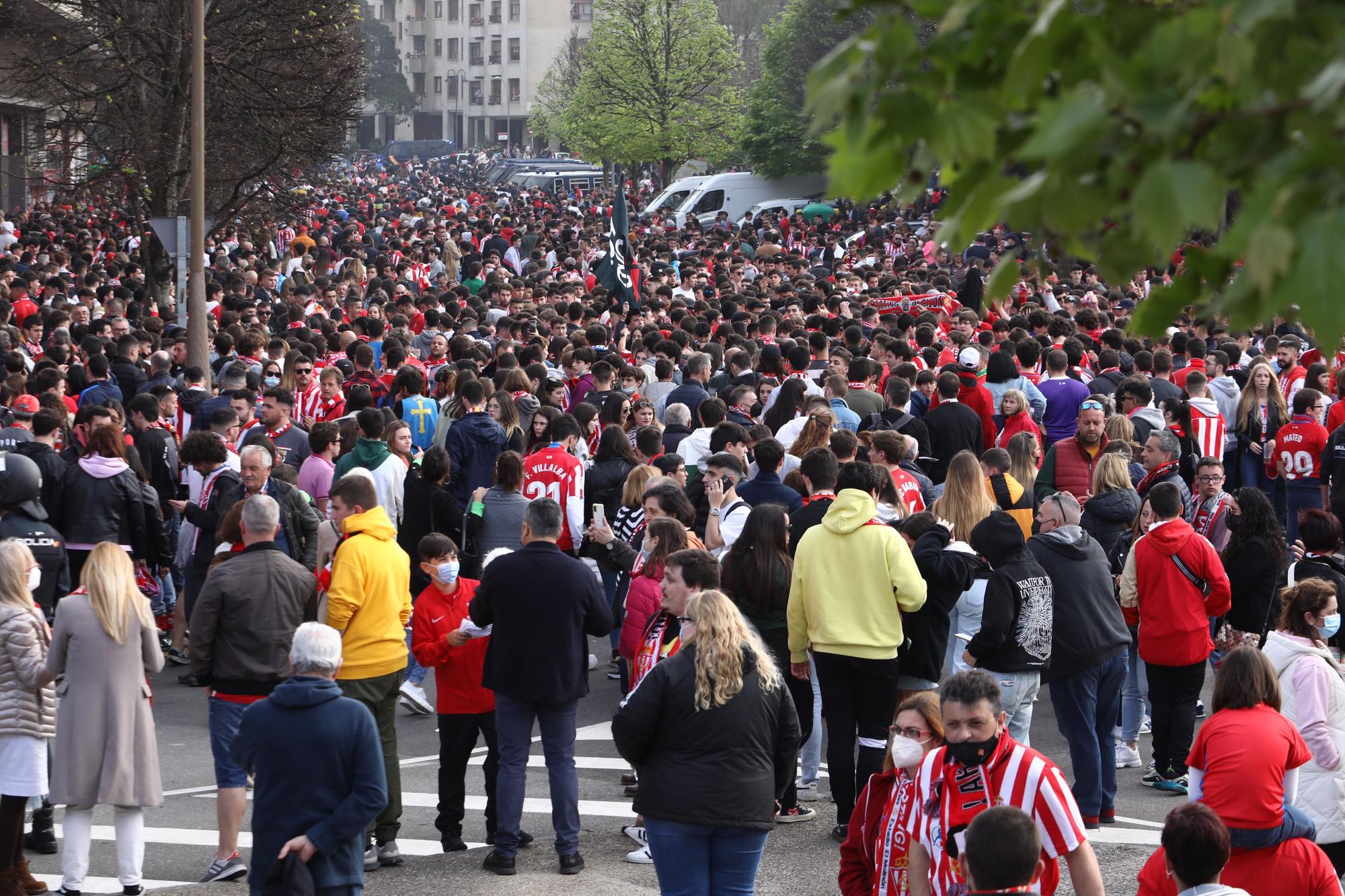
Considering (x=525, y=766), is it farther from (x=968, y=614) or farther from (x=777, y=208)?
(x=777, y=208)

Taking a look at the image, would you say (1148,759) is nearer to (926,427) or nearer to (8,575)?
(926,427)

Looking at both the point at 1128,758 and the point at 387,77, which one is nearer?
the point at 1128,758

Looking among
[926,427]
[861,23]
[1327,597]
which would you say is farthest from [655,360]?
[861,23]

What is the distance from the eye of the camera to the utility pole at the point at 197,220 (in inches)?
661

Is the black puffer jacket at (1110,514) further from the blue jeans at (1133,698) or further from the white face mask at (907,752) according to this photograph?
the white face mask at (907,752)

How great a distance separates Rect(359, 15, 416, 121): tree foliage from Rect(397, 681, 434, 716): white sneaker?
12879 cm

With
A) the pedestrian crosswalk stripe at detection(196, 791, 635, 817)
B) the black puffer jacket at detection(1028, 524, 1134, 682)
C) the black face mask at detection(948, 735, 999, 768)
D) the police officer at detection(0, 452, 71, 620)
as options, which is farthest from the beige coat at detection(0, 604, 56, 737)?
the black puffer jacket at detection(1028, 524, 1134, 682)

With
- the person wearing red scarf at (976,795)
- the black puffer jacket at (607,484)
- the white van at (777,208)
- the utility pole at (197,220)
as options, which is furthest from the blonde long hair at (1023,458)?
the white van at (777,208)

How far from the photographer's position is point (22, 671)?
7277 millimetres

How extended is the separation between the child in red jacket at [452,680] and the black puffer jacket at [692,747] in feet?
7.10

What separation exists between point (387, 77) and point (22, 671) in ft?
452

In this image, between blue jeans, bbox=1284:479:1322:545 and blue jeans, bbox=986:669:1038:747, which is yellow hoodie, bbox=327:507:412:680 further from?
blue jeans, bbox=1284:479:1322:545

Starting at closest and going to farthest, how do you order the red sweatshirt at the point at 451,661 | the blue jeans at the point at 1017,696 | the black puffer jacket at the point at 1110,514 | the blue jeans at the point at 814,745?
the blue jeans at the point at 1017,696 < the red sweatshirt at the point at 451,661 < the blue jeans at the point at 814,745 < the black puffer jacket at the point at 1110,514

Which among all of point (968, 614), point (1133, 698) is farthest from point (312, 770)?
point (1133, 698)
